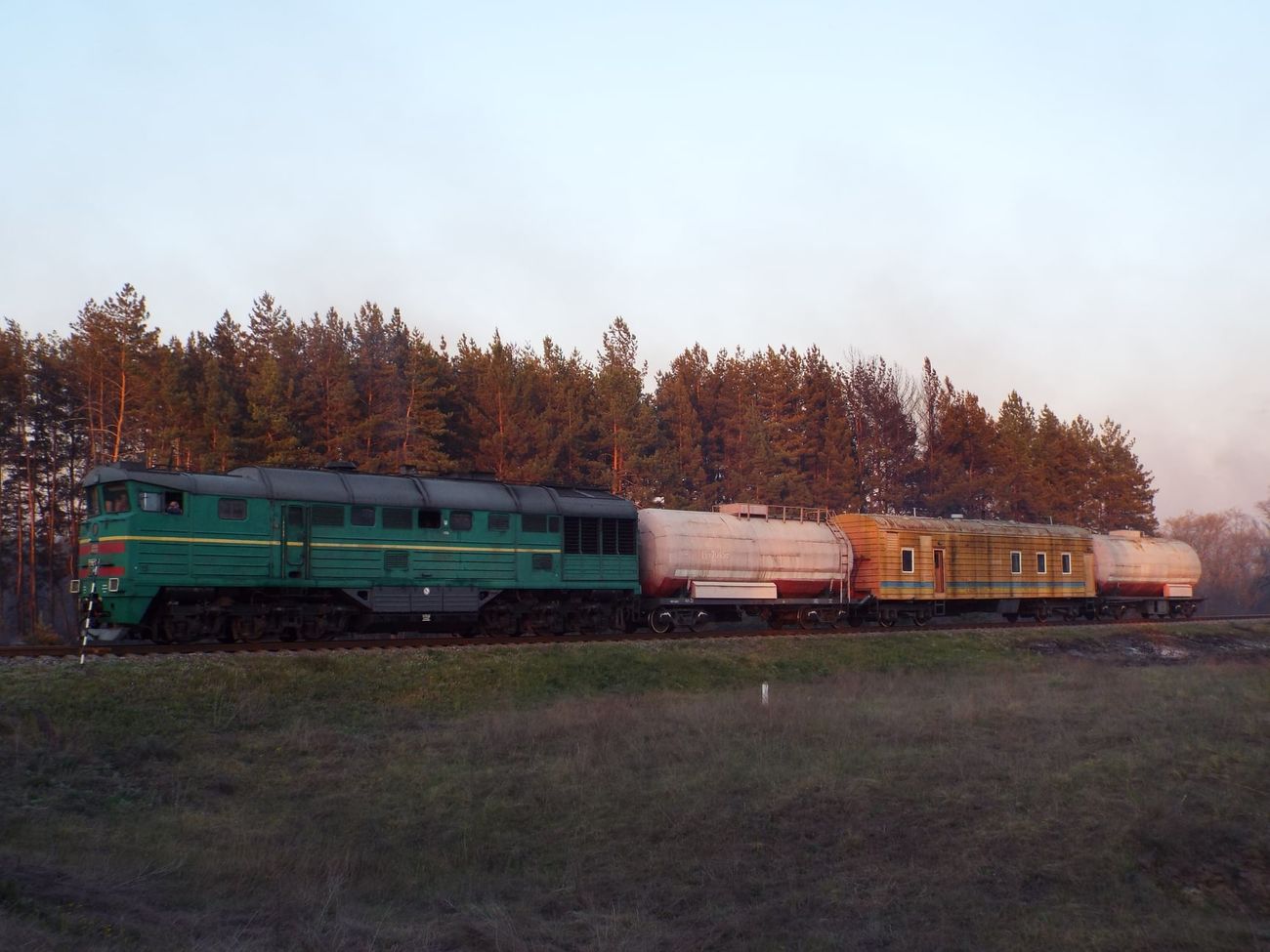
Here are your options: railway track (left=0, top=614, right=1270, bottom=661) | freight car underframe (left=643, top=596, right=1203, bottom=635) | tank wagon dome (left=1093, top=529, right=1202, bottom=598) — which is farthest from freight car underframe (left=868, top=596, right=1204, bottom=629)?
railway track (left=0, top=614, right=1270, bottom=661)

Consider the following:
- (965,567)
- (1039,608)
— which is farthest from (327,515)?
(1039,608)

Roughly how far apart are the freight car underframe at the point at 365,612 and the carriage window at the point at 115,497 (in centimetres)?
216

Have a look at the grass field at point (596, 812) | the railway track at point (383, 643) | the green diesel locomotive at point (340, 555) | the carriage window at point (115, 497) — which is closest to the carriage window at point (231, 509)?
the green diesel locomotive at point (340, 555)

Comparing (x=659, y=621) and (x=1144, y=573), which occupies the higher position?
(x=1144, y=573)

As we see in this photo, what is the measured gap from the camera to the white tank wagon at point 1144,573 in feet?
161

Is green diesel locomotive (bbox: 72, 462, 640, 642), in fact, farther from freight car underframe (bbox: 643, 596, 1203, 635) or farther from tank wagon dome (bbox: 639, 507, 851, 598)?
freight car underframe (bbox: 643, 596, 1203, 635)

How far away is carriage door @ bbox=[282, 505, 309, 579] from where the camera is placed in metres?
25.1

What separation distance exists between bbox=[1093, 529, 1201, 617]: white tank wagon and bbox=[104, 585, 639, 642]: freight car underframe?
27823 millimetres

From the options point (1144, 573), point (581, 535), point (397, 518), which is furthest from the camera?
point (1144, 573)

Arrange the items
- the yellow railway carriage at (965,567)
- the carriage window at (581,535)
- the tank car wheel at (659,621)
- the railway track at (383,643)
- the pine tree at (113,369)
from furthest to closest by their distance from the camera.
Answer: the pine tree at (113,369), the yellow railway carriage at (965,567), the tank car wheel at (659,621), the carriage window at (581,535), the railway track at (383,643)

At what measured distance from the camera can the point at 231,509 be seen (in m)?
24.4

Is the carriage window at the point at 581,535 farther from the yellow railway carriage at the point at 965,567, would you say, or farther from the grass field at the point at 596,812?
the yellow railway carriage at the point at 965,567

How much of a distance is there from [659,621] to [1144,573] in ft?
98.0

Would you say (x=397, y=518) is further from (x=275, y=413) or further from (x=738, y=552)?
(x=275, y=413)
